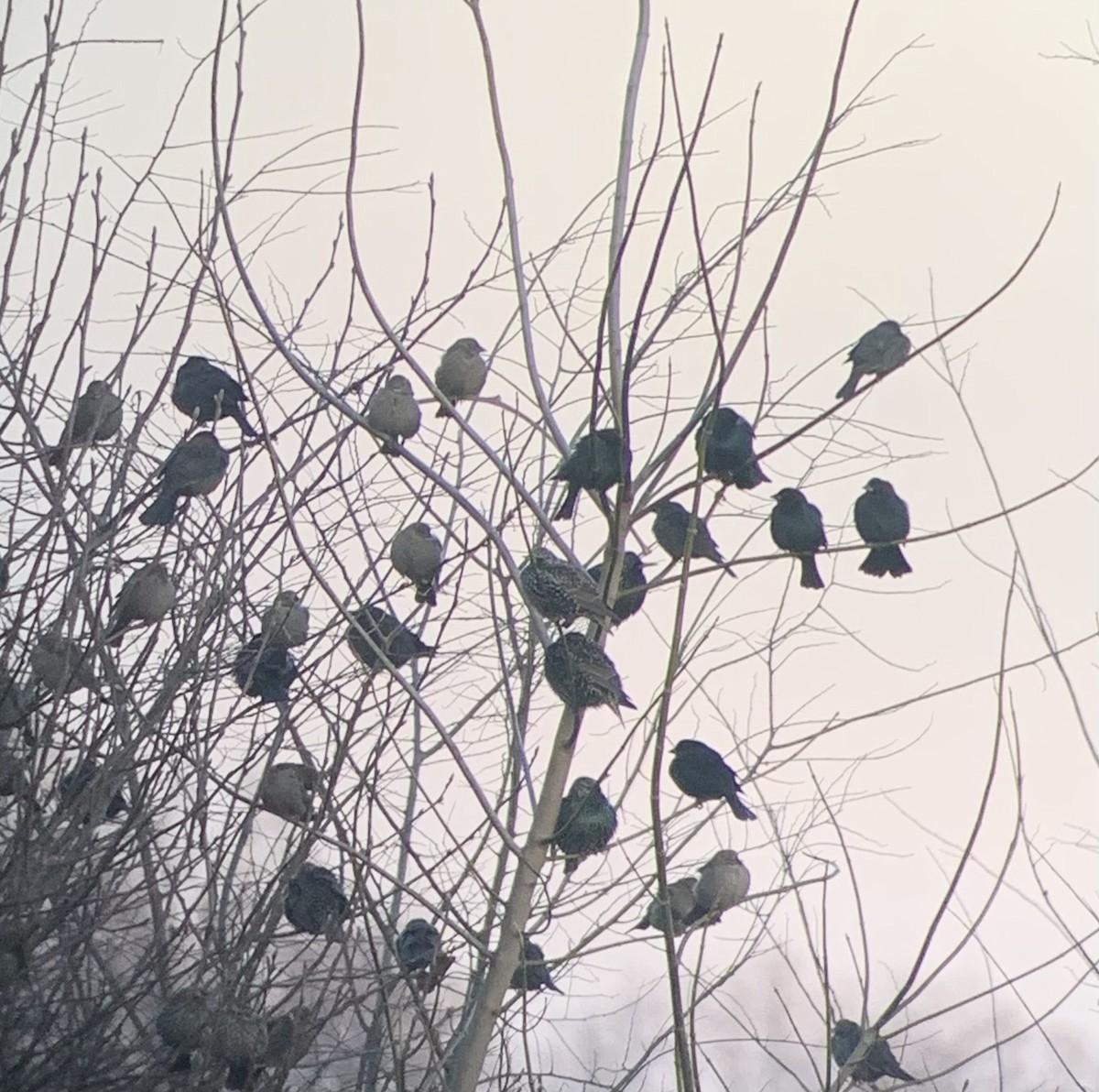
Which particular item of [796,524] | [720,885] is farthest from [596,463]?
[720,885]

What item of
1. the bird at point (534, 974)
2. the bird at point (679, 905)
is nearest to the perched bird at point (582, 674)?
the bird at point (534, 974)

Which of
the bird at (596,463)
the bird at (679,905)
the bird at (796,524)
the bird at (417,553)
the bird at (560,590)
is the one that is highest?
the bird at (796,524)

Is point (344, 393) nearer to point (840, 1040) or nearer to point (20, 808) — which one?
point (20, 808)

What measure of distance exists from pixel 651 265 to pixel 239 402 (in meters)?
1.24

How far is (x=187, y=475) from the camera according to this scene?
9.06 ft

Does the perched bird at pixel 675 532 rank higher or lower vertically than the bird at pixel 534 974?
higher

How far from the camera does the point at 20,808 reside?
2.51m

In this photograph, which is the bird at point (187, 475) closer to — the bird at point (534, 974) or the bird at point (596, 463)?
the bird at point (596, 463)

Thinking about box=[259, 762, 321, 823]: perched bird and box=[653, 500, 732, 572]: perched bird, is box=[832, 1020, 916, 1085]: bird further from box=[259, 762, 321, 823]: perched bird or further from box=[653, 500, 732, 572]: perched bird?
box=[259, 762, 321, 823]: perched bird

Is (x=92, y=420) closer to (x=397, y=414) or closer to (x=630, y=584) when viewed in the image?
(x=397, y=414)

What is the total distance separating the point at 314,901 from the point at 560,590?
0.76 m

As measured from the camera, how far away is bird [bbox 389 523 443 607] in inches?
108

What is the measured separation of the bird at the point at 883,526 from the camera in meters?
2.59

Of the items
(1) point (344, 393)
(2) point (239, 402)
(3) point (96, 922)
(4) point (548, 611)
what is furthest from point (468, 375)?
(3) point (96, 922)
